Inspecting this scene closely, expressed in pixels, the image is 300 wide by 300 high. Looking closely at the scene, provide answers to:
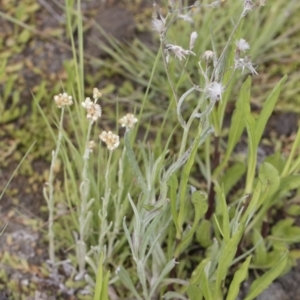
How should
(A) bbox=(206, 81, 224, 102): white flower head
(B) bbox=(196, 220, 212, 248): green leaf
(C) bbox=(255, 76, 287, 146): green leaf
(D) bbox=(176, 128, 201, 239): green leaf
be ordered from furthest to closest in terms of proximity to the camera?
(B) bbox=(196, 220, 212, 248): green leaf, (C) bbox=(255, 76, 287, 146): green leaf, (D) bbox=(176, 128, 201, 239): green leaf, (A) bbox=(206, 81, 224, 102): white flower head

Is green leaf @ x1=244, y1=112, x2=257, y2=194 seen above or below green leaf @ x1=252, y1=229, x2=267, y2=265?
above

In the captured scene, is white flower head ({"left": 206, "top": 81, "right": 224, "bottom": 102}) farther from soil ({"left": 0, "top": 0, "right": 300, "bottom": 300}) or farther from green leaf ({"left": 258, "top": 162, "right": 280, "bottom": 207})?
soil ({"left": 0, "top": 0, "right": 300, "bottom": 300})

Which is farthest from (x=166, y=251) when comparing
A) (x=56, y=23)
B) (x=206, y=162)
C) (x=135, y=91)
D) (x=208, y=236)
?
(x=56, y=23)

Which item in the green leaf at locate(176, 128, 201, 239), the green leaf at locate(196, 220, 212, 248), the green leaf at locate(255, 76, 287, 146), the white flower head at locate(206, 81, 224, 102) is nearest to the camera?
the white flower head at locate(206, 81, 224, 102)


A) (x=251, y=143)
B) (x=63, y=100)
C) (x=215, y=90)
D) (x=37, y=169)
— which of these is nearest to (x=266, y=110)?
(x=251, y=143)

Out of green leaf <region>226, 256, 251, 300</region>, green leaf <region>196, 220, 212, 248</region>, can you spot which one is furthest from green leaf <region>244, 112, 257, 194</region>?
green leaf <region>226, 256, 251, 300</region>

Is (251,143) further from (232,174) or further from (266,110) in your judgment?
(232,174)

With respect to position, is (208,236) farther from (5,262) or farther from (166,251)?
(5,262)

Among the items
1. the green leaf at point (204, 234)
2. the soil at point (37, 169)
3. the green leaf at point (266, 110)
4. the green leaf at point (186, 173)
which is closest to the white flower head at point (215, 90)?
the green leaf at point (186, 173)
